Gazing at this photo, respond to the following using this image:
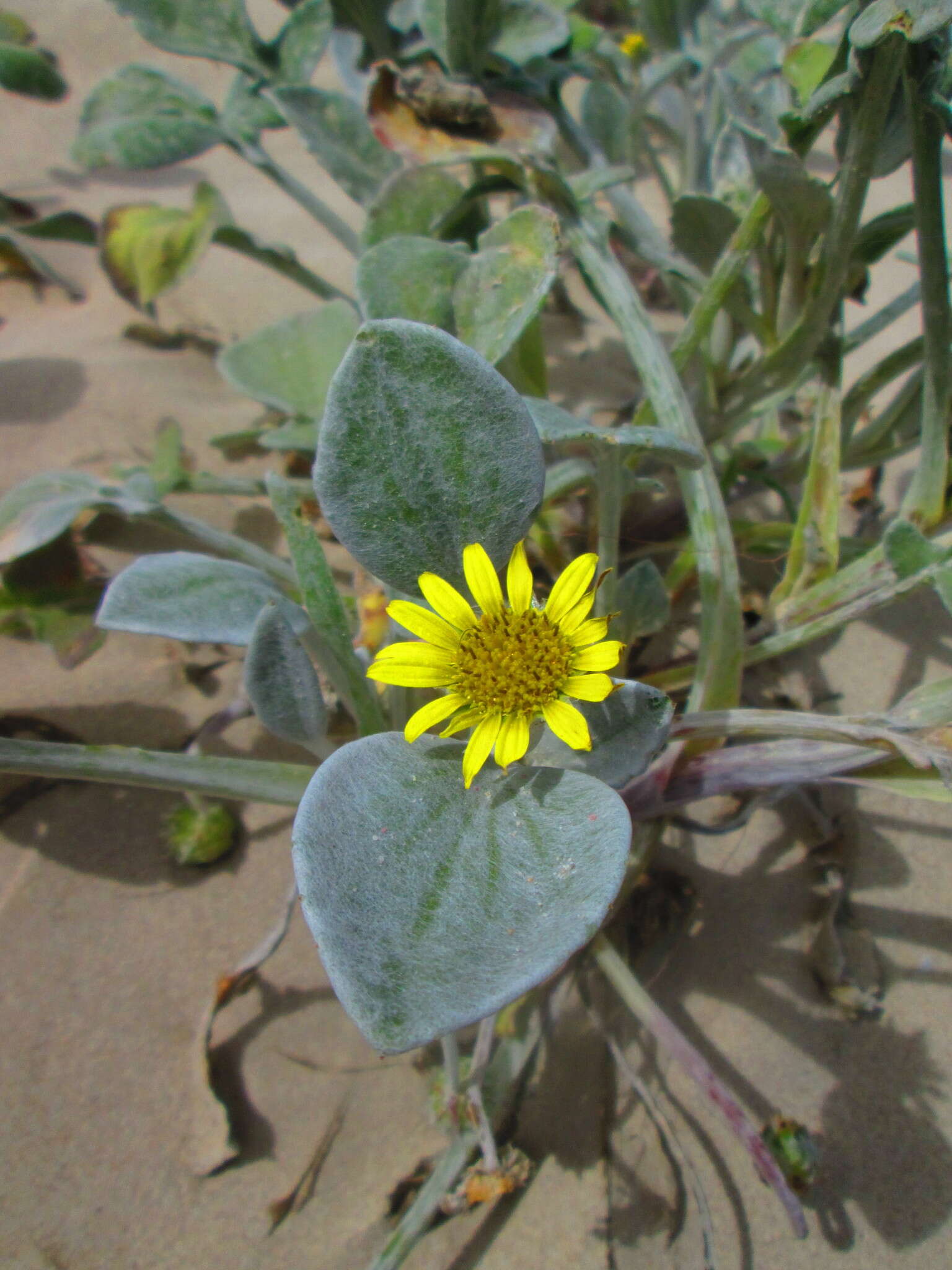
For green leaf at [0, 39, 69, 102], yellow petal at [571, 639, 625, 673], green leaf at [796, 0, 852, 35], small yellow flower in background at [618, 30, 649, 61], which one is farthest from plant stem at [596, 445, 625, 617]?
small yellow flower in background at [618, 30, 649, 61]

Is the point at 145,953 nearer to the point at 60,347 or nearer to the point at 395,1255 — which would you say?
the point at 395,1255

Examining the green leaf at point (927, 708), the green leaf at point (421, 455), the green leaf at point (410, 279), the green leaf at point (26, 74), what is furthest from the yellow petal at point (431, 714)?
the green leaf at point (26, 74)

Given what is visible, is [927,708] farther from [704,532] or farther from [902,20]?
[902,20]

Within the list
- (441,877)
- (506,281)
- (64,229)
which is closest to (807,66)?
(506,281)

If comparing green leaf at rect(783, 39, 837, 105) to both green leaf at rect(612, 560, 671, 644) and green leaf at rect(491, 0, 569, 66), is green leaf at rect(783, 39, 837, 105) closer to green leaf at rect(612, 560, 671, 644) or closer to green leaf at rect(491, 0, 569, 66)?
green leaf at rect(491, 0, 569, 66)

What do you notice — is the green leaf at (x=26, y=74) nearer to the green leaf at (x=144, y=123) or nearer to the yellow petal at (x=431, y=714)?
the green leaf at (x=144, y=123)

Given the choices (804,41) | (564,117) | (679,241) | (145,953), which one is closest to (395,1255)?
(145,953)
